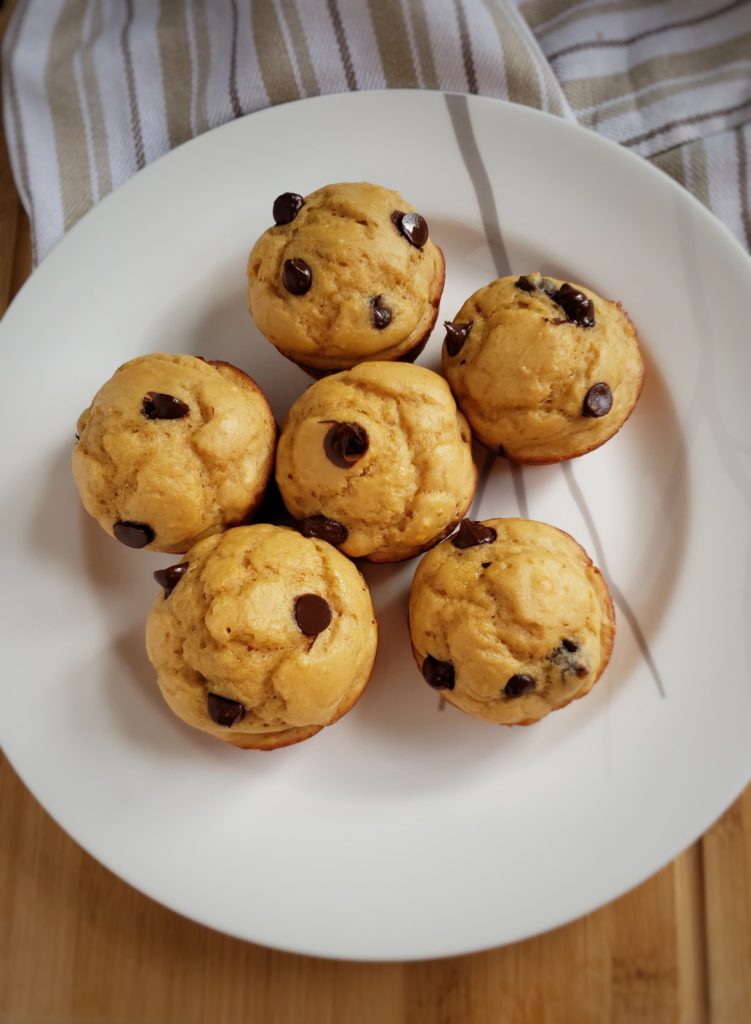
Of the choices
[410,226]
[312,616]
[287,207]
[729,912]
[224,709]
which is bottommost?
[729,912]

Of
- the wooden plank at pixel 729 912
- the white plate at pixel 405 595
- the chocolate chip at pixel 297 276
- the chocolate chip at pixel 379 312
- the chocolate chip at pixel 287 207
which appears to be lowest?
the wooden plank at pixel 729 912

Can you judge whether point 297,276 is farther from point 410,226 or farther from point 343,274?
point 410,226

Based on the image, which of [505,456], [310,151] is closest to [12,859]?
[505,456]

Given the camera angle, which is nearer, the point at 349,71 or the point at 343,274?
the point at 343,274

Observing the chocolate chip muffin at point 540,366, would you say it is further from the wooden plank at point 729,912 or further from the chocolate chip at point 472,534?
the wooden plank at point 729,912

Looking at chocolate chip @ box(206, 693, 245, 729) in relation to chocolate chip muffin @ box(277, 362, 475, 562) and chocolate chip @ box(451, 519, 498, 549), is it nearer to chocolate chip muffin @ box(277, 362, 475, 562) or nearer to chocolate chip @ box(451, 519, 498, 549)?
chocolate chip muffin @ box(277, 362, 475, 562)

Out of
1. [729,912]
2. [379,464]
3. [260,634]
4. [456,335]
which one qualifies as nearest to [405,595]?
[379,464]

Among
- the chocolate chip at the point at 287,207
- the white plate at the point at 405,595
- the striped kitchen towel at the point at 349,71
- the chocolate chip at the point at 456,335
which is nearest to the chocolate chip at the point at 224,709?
the white plate at the point at 405,595
